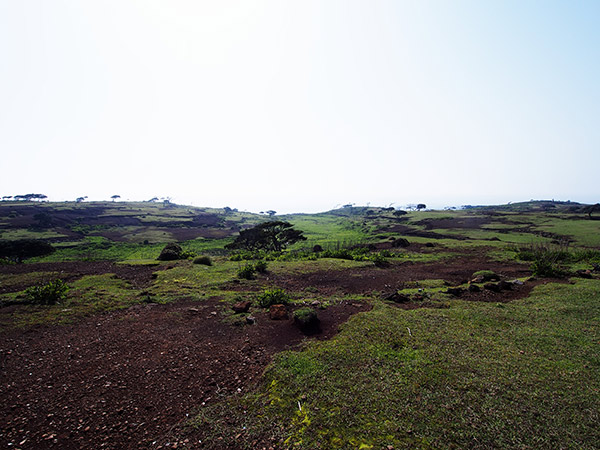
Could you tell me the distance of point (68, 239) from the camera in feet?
225

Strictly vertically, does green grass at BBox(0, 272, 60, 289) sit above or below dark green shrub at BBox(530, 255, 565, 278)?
below

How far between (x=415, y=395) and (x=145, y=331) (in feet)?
36.7

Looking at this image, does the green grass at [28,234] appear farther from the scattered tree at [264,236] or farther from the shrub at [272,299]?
the shrub at [272,299]

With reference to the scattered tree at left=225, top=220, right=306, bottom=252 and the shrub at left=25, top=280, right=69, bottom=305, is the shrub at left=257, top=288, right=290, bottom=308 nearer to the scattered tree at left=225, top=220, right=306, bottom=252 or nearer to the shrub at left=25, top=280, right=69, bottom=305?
the shrub at left=25, top=280, right=69, bottom=305

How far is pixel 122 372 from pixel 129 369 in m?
0.21

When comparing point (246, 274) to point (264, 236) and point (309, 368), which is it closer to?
point (309, 368)

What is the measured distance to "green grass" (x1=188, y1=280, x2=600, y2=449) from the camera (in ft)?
19.5

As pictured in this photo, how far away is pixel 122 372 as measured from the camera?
8.89 m

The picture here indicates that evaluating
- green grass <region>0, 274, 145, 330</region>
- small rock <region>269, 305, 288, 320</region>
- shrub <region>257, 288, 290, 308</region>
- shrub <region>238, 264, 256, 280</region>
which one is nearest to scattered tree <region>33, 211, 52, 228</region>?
green grass <region>0, 274, 145, 330</region>

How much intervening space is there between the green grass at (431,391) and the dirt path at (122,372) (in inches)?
49.5

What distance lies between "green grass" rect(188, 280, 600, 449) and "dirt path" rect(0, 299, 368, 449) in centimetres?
126

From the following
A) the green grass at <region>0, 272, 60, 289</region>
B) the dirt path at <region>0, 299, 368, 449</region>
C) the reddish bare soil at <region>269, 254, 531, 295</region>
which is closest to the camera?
the dirt path at <region>0, 299, 368, 449</region>

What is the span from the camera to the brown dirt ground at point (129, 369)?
6.61m

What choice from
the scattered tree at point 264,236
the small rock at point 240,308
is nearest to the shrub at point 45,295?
the small rock at point 240,308
